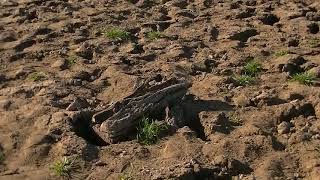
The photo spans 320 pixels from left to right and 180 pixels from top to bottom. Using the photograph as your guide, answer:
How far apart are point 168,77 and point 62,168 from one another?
2.04 metres

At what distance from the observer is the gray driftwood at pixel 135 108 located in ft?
Result: 18.0

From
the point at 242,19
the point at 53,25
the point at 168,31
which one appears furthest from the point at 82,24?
the point at 242,19

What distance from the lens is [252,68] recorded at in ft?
22.7

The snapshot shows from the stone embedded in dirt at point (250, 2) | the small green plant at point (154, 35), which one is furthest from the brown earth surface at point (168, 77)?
the small green plant at point (154, 35)

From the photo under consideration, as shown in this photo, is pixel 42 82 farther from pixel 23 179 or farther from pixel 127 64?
pixel 23 179

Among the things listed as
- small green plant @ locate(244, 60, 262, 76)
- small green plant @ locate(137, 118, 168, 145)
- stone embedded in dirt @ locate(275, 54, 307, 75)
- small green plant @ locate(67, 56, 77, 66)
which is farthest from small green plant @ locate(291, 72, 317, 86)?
small green plant @ locate(67, 56, 77, 66)

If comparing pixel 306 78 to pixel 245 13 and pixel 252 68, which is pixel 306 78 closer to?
pixel 252 68

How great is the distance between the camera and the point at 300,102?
604cm

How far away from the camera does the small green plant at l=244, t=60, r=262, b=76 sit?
6879 mm

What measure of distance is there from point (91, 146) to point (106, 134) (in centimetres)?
19

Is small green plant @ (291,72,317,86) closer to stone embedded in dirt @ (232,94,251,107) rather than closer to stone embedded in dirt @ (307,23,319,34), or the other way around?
stone embedded in dirt @ (232,94,251,107)

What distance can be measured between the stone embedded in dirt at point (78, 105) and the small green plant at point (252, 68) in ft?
6.87

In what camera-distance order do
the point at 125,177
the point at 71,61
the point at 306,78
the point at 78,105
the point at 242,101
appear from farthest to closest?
the point at 71,61, the point at 306,78, the point at 242,101, the point at 78,105, the point at 125,177

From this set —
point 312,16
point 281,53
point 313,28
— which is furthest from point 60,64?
point 312,16
